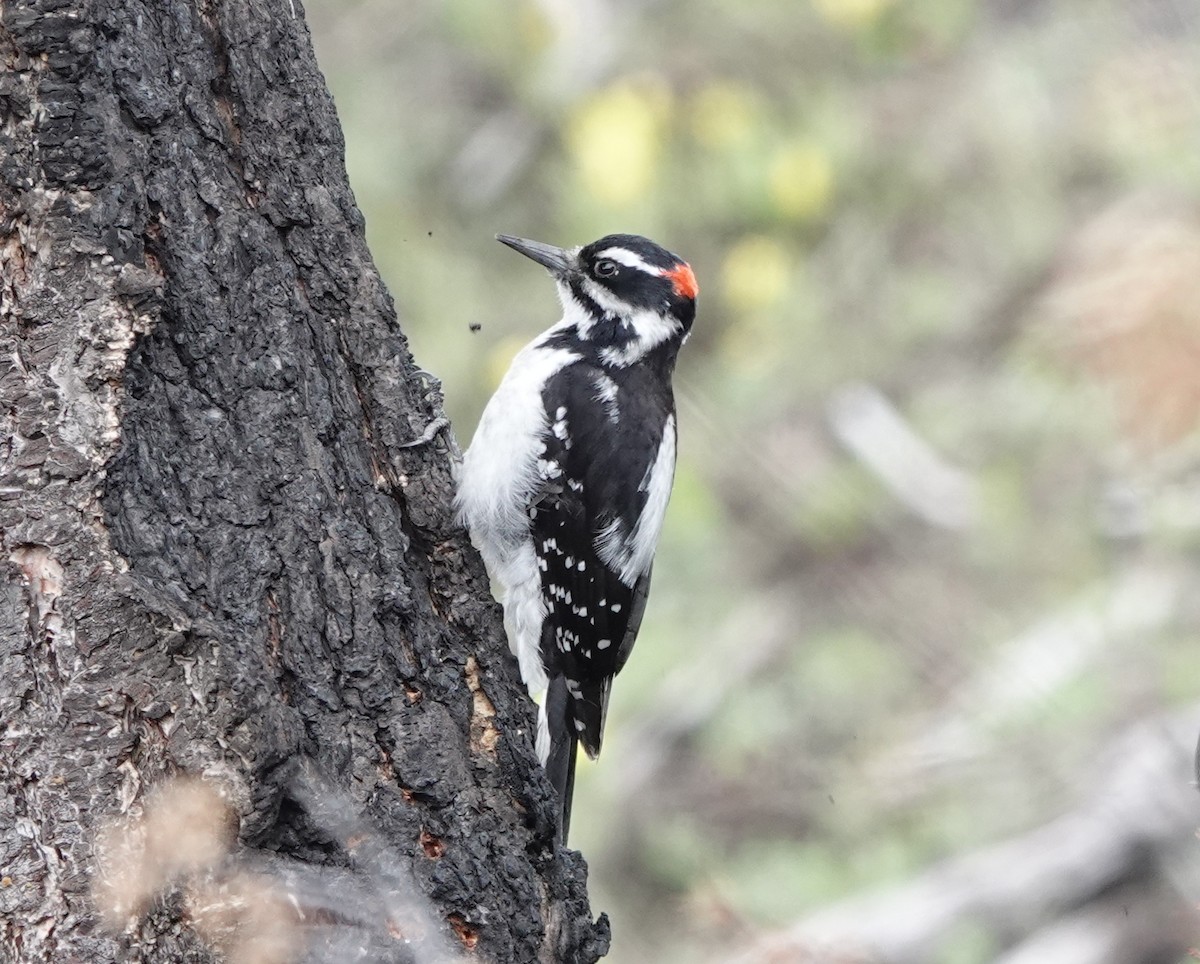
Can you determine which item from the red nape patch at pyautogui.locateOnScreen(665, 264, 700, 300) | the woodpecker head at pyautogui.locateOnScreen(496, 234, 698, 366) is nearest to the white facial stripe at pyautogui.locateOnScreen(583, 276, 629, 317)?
the woodpecker head at pyautogui.locateOnScreen(496, 234, 698, 366)

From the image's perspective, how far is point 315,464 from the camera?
2115 millimetres

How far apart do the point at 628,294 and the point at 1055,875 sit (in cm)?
240

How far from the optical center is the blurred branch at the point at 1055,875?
458 cm

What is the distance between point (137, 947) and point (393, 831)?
1.23 feet

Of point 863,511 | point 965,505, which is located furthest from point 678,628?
point 965,505

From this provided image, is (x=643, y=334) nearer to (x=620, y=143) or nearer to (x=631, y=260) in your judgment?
(x=631, y=260)

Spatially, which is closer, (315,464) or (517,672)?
(315,464)

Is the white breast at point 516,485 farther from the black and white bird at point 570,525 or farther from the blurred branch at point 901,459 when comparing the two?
the blurred branch at point 901,459

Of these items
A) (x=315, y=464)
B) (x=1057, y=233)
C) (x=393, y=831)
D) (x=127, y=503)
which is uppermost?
(x=1057, y=233)

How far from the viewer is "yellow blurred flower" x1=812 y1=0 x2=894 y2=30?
6703mm

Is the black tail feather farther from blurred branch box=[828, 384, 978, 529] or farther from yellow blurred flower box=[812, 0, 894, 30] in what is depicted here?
yellow blurred flower box=[812, 0, 894, 30]

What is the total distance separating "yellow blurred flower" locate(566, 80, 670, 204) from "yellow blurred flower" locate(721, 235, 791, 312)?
0.57 m

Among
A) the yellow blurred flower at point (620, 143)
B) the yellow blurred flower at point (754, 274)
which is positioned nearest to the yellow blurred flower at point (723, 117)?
the yellow blurred flower at point (620, 143)

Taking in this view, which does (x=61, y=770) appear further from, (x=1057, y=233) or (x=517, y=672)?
(x=1057, y=233)
